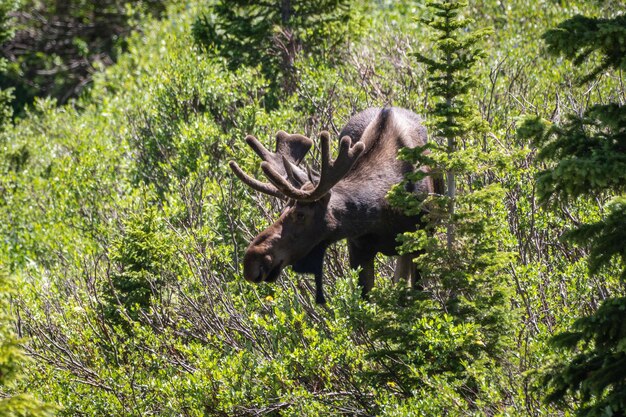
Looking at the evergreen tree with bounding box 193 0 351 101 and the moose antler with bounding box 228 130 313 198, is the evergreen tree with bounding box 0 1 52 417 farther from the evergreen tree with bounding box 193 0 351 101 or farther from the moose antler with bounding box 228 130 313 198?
the evergreen tree with bounding box 193 0 351 101

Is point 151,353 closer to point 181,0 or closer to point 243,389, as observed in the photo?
point 243,389

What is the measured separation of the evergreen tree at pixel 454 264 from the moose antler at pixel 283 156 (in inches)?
59.8

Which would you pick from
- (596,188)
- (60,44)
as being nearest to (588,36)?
(596,188)

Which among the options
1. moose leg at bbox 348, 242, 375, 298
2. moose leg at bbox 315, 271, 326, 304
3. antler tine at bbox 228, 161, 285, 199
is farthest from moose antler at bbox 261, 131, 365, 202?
moose leg at bbox 348, 242, 375, 298

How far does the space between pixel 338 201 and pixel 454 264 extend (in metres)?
1.60

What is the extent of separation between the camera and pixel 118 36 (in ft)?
84.3

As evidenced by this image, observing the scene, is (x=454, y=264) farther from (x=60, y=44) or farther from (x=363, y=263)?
(x=60, y=44)

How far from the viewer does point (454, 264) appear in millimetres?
7480

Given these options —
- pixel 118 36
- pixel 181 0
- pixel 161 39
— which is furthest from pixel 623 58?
pixel 118 36

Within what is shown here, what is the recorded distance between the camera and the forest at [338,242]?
5586 millimetres

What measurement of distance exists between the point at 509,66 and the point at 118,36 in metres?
14.6

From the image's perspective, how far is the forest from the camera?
5.59 m

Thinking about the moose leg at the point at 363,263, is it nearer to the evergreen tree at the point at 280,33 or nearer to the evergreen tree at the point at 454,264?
the evergreen tree at the point at 454,264

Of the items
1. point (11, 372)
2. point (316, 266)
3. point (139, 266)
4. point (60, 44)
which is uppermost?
point (11, 372)
